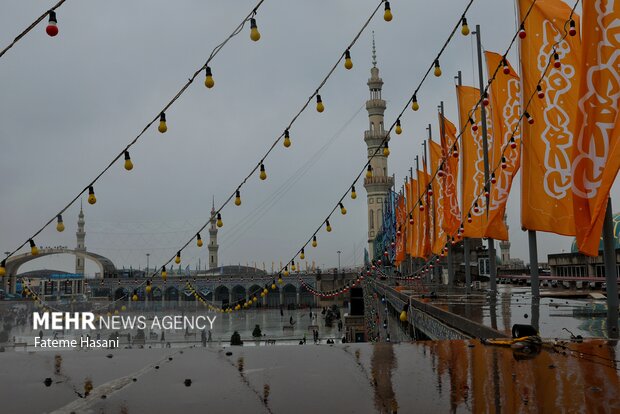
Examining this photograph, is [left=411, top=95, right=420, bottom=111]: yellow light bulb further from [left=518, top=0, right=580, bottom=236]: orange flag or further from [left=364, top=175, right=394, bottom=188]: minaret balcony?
[left=364, top=175, right=394, bottom=188]: minaret balcony

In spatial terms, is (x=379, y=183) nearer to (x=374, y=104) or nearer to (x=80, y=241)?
(x=374, y=104)

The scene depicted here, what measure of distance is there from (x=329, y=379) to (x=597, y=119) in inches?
272

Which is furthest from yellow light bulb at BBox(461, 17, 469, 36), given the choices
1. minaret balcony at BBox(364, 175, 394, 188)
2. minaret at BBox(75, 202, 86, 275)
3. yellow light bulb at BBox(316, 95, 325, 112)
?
minaret at BBox(75, 202, 86, 275)

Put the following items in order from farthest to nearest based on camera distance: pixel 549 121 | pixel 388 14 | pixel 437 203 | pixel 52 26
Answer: pixel 437 203
pixel 549 121
pixel 388 14
pixel 52 26

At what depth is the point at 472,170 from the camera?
1941 cm

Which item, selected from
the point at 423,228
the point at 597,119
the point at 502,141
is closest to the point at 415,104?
the point at 597,119

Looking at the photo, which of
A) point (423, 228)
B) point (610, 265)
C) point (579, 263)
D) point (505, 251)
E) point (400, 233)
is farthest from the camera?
point (505, 251)

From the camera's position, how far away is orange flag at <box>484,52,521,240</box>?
15.4 metres

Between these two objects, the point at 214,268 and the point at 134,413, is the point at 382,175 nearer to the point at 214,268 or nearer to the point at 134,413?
the point at 214,268

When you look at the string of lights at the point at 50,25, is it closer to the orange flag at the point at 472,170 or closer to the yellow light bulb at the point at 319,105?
the yellow light bulb at the point at 319,105

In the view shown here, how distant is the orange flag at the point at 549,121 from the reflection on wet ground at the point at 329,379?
650 centimetres

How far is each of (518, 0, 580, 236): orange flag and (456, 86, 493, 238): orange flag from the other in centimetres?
555

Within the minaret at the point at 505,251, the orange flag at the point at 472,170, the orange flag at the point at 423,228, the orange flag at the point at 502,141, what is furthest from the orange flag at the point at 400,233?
→ the minaret at the point at 505,251

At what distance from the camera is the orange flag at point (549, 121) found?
11.9 m
